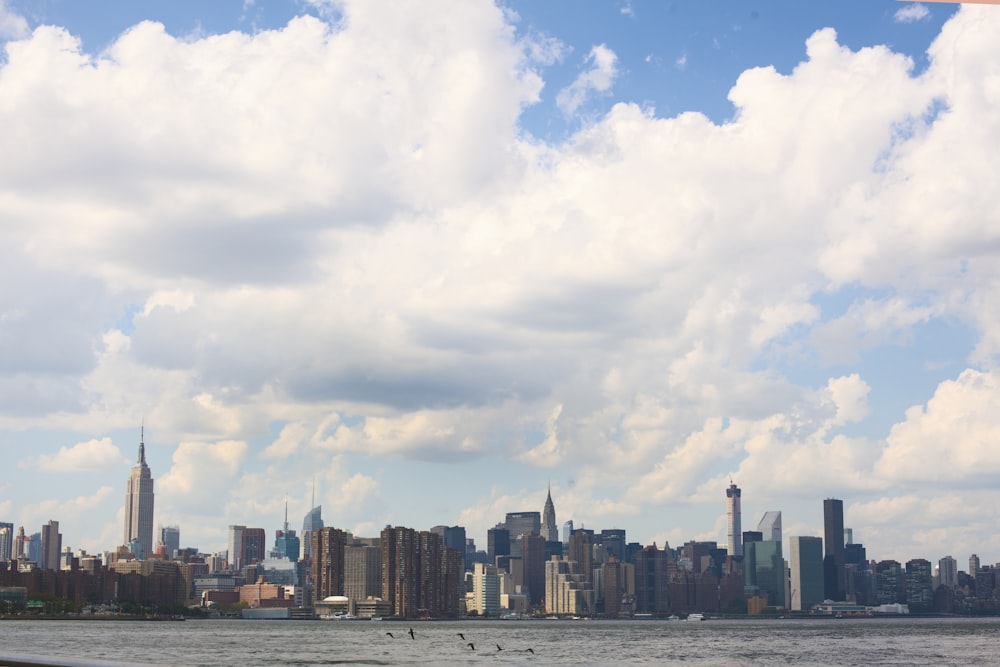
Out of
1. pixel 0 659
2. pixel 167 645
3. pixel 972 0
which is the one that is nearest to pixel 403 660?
pixel 167 645

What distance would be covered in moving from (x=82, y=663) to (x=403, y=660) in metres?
78.1

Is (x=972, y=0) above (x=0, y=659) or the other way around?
above

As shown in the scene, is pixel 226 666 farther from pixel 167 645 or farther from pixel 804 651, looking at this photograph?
pixel 804 651

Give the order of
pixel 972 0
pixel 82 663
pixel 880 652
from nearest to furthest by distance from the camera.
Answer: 1. pixel 972 0
2. pixel 82 663
3. pixel 880 652

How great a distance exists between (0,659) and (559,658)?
9100 cm

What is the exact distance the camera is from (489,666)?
92.9 meters

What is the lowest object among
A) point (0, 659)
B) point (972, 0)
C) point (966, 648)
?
point (966, 648)

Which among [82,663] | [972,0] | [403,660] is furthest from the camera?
[403,660]

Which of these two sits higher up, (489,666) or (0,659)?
(0,659)

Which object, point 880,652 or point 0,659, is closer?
point 0,659

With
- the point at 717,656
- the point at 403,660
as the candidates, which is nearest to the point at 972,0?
the point at 403,660

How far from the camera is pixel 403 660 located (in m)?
102

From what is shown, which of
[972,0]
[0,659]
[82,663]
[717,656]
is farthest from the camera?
[717,656]

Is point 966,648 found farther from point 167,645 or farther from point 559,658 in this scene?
point 167,645
